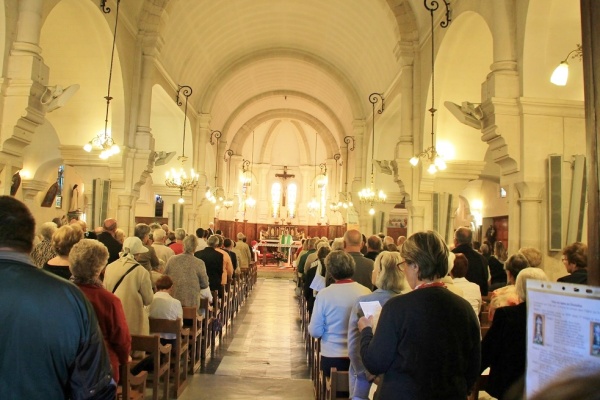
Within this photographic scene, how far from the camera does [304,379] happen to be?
6.14 m

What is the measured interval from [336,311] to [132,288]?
1.91 metres

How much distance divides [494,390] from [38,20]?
6.95 metres

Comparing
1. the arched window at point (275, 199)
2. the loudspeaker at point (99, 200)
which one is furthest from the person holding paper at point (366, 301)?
the arched window at point (275, 199)

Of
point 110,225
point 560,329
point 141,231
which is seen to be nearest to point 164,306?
point 141,231

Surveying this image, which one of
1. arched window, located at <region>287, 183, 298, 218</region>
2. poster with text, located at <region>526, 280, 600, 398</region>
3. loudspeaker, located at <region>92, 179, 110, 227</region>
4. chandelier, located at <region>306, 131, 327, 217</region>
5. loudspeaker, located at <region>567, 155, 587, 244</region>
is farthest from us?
arched window, located at <region>287, 183, 298, 218</region>

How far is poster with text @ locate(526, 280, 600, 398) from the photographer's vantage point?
1.29 meters

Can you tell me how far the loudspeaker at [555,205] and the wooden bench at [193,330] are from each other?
4589 millimetres

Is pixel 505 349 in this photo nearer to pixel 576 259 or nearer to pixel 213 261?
pixel 576 259

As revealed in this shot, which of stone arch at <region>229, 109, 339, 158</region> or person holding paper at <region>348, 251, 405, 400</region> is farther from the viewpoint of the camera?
stone arch at <region>229, 109, 339, 158</region>

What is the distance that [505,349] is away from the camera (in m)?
2.80

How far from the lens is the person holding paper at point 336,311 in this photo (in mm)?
3973

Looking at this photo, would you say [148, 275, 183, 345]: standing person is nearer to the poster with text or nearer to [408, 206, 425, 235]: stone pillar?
the poster with text

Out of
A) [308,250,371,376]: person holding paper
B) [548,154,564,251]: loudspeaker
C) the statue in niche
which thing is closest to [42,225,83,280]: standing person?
[308,250,371,376]: person holding paper

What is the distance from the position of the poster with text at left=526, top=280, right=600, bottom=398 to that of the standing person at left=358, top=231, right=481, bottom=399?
75 centimetres
